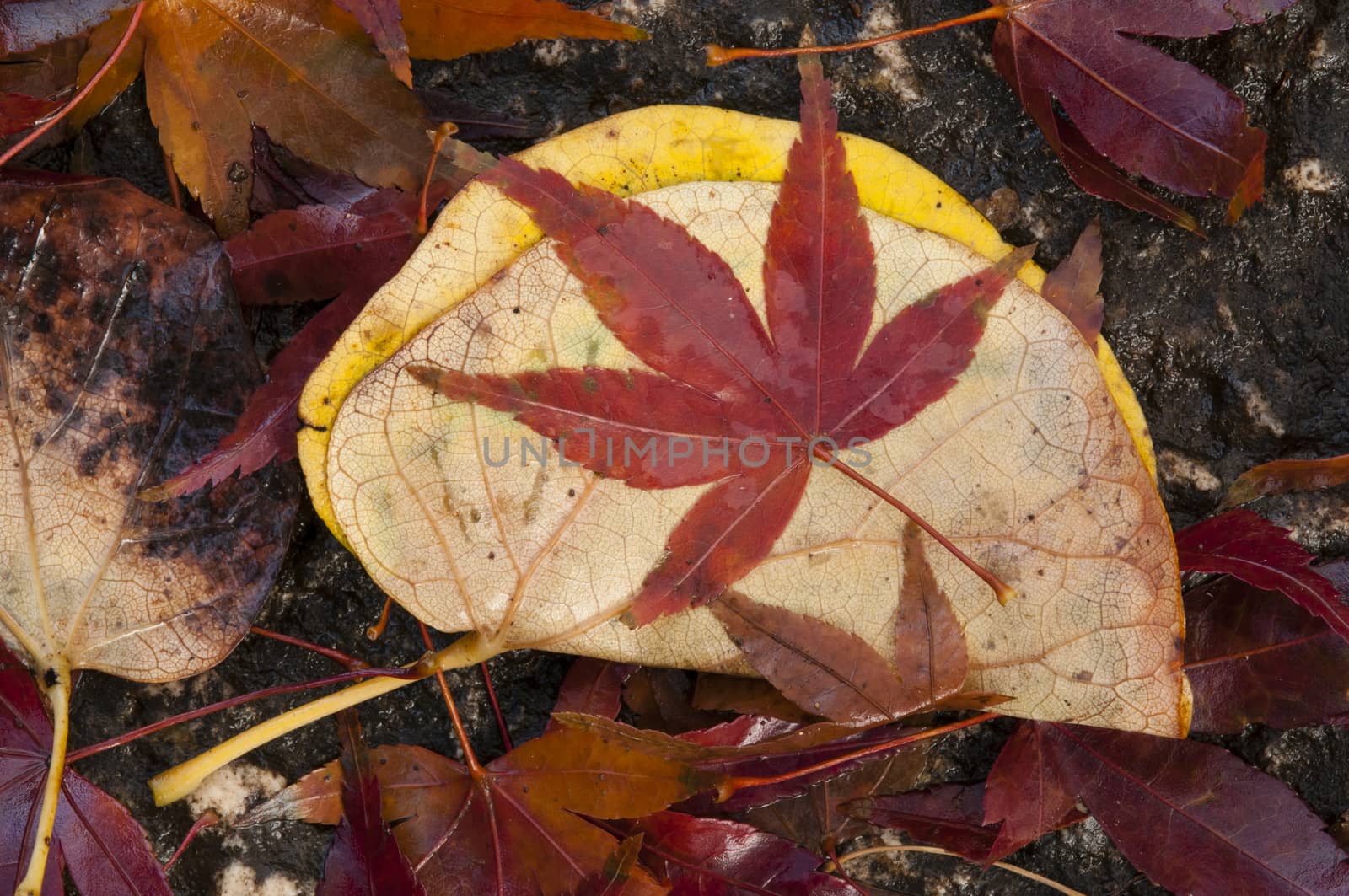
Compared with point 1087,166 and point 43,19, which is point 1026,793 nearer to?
point 1087,166

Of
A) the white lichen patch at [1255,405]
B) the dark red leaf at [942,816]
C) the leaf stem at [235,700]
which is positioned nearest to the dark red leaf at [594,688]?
the leaf stem at [235,700]

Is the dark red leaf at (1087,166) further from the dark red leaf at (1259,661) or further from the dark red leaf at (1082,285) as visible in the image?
the dark red leaf at (1259,661)

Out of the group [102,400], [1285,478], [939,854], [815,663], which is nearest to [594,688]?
[815,663]

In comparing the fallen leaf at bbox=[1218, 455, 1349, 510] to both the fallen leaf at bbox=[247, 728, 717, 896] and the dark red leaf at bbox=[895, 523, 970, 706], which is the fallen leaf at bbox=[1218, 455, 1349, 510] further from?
the fallen leaf at bbox=[247, 728, 717, 896]

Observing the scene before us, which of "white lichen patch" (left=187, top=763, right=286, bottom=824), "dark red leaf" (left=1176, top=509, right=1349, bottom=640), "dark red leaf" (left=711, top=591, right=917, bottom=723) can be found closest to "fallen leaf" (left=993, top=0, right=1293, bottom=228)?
"dark red leaf" (left=1176, top=509, right=1349, bottom=640)

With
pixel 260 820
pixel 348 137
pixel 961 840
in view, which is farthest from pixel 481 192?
pixel 961 840

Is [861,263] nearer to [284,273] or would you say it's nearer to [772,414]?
[772,414]

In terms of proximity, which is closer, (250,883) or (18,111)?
(18,111)
